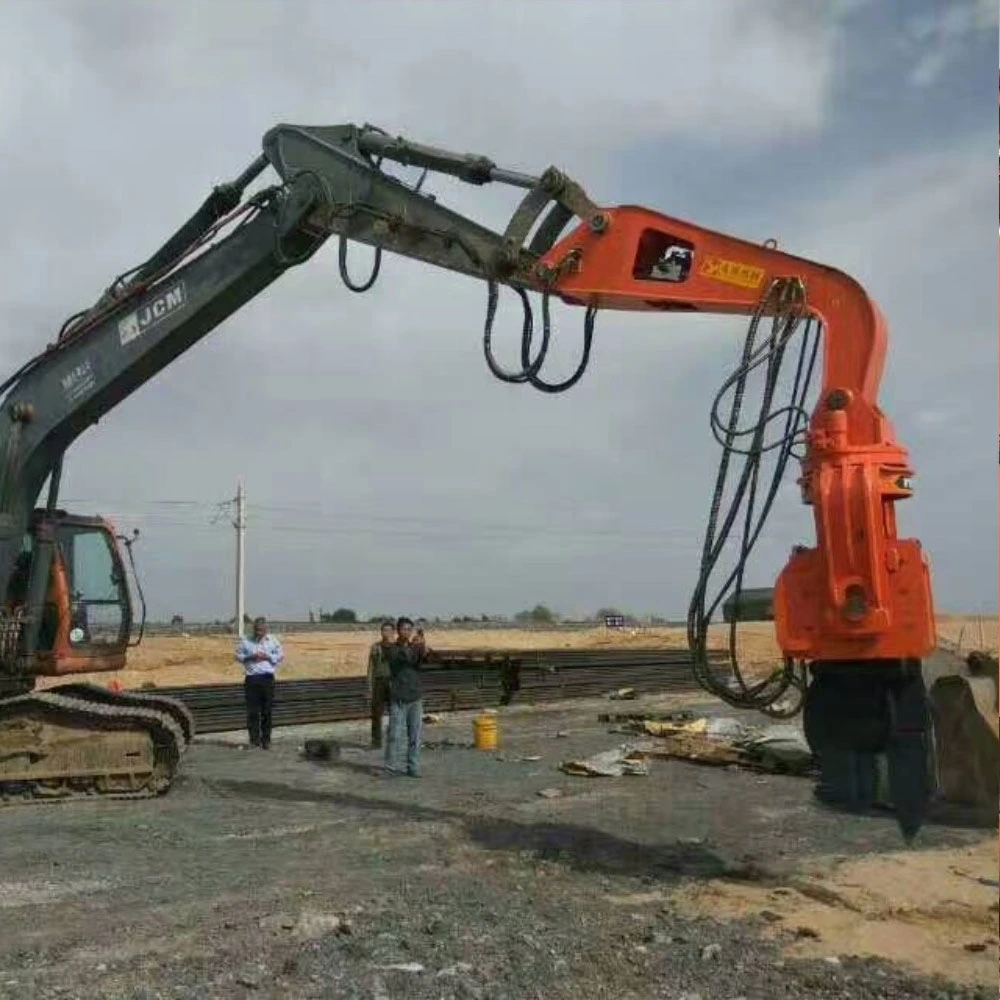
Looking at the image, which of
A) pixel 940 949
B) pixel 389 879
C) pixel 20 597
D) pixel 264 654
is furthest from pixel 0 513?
pixel 940 949

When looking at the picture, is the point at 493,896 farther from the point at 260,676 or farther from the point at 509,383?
the point at 260,676

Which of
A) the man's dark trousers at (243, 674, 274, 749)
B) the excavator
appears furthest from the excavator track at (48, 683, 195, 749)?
the man's dark trousers at (243, 674, 274, 749)

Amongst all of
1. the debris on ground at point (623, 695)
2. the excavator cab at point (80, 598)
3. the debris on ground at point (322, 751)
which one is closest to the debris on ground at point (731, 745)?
the debris on ground at point (322, 751)

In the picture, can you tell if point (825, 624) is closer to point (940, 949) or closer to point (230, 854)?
point (940, 949)

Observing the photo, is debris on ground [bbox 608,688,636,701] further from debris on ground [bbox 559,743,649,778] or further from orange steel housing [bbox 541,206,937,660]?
orange steel housing [bbox 541,206,937,660]

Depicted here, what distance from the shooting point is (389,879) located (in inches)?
295

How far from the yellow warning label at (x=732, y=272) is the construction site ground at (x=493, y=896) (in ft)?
12.3

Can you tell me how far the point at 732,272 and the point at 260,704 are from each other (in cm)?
942

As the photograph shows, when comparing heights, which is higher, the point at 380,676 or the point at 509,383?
the point at 509,383

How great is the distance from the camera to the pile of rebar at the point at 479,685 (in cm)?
1759

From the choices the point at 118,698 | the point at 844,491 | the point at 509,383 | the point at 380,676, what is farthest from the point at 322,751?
the point at 844,491

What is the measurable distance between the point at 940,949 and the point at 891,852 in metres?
Answer: 2.22

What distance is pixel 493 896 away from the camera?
22.8 ft

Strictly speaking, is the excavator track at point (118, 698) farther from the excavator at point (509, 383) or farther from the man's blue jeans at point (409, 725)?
the man's blue jeans at point (409, 725)
